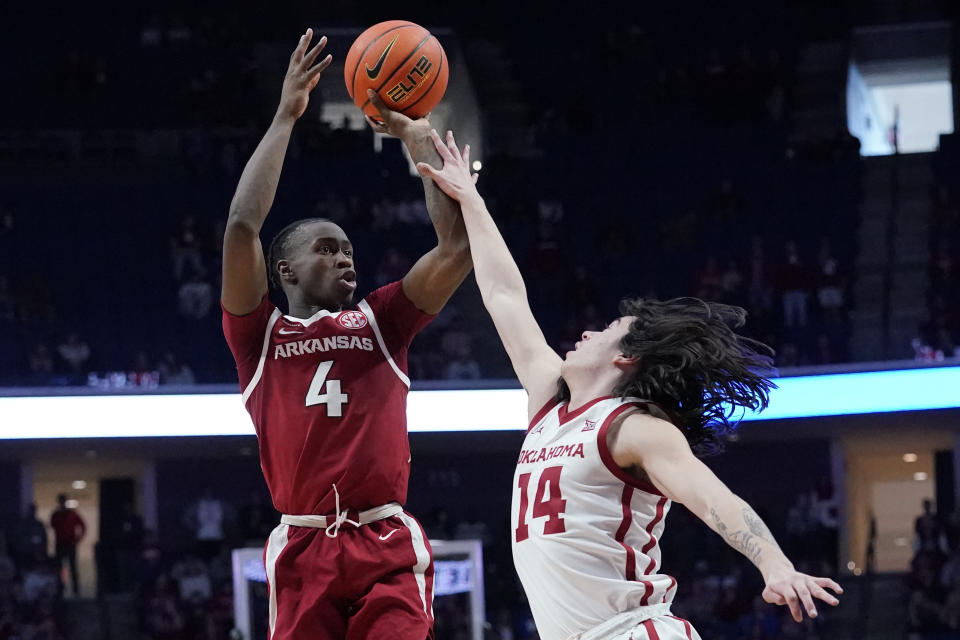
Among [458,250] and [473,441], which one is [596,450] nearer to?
[458,250]

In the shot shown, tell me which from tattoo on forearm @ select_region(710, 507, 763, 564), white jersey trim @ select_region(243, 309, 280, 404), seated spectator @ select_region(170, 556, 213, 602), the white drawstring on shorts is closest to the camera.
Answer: tattoo on forearm @ select_region(710, 507, 763, 564)

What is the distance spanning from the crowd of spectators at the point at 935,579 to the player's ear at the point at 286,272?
10.7m

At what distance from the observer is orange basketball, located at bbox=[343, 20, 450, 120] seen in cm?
446

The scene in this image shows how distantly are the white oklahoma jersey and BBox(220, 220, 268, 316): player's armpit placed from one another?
3.81 feet

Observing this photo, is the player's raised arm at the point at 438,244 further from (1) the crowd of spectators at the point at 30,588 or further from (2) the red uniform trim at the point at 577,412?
(1) the crowd of spectators at the point at 30,588

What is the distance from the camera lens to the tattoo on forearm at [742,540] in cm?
298

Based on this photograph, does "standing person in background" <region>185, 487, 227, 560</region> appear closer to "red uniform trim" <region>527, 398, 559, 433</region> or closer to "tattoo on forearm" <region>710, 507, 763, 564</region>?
"red uniform trim" <region>527, 398, 559, 433</region>

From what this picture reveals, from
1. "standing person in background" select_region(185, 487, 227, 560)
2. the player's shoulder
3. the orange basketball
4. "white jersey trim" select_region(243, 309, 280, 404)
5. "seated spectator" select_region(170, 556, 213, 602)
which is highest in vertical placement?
the orange basketball

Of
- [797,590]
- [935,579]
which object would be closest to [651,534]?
[797,590]

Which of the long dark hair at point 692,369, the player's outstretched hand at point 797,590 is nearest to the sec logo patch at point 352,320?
the long dark hair at point 692,369

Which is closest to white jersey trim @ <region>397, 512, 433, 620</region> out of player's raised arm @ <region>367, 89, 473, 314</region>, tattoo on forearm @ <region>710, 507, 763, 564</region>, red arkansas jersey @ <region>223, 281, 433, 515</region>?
red arkansas jersey @ <region>223, 281, 433, 515</region>

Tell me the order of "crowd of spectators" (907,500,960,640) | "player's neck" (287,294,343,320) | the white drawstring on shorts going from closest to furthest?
the white drawstring on shorts < "player's neck" (287,294,343,320) < "crowd of spectators" (907,500,960,640)

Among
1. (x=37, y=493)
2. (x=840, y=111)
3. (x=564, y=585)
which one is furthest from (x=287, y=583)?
(x=840, y=111)

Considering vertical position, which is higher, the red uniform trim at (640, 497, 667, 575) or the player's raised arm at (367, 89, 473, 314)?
the player's raised arm at (367, 89, 473, 314)
